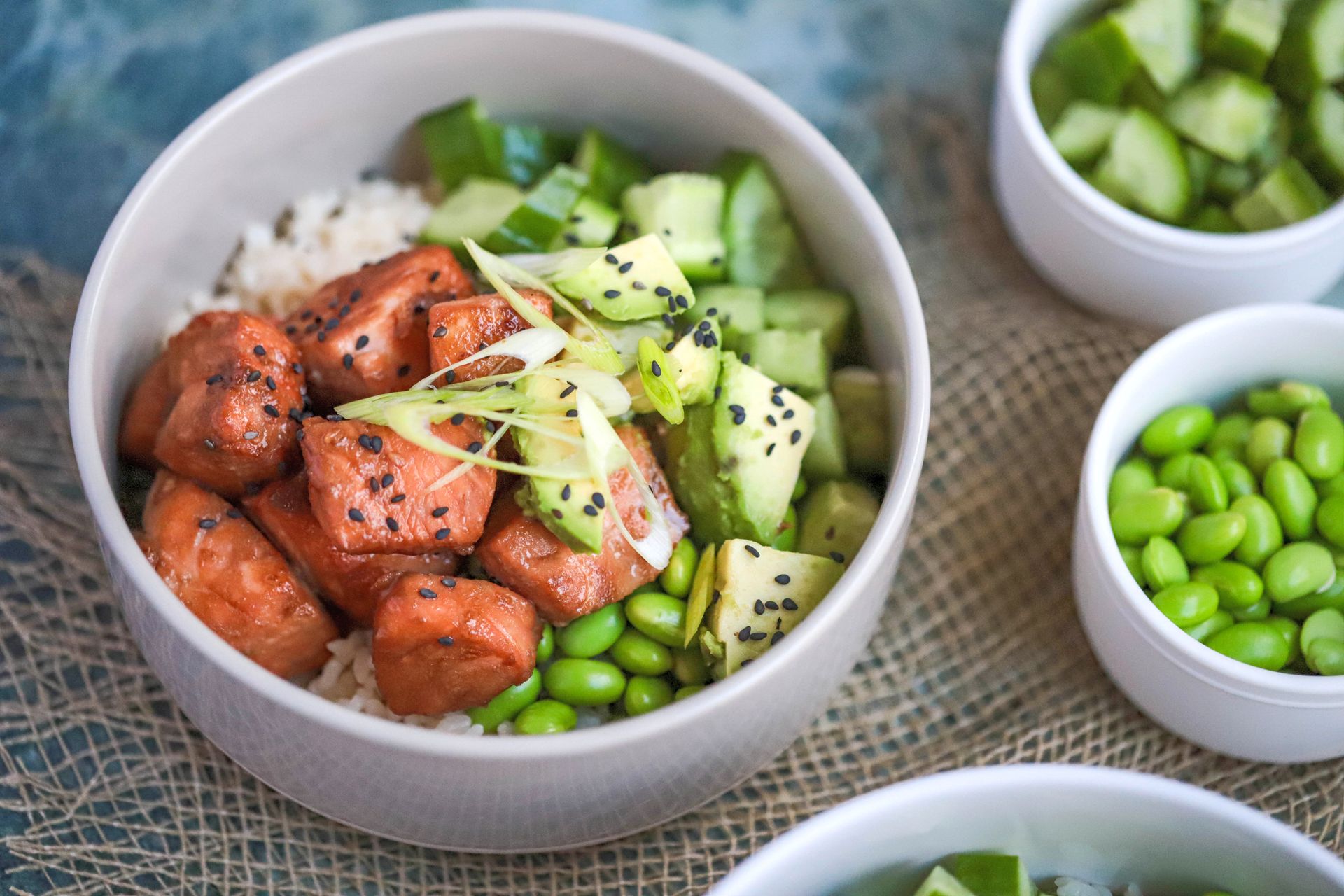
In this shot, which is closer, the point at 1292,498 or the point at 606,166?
the point at 1292,498

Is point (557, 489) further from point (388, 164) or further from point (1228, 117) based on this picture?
point (1228, 117)

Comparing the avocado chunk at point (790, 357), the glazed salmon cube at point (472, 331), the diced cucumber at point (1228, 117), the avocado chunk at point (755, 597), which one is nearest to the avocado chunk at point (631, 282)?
the glazed salmon cube at point (472, 331)

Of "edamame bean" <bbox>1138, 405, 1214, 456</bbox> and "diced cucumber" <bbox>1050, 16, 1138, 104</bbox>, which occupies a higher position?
"diced cucumber" <bbox>1050, 16, 1138, 104</bbox>

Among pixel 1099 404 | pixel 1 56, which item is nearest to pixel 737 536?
pixel 1099 404

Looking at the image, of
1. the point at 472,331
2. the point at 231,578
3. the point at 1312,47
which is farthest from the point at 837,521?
the point at 1312,47

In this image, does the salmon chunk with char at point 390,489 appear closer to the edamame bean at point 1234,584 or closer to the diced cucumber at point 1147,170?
the edamame bean at point 1234,584

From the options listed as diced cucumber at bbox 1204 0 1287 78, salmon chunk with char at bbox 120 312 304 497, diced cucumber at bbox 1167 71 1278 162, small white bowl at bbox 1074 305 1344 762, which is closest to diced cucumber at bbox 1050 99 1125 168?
diced cucumber at bbox 1167 71 1278 162

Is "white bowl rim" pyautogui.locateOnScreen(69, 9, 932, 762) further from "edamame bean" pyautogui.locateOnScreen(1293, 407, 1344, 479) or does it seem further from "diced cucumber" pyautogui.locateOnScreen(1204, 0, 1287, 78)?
"diced cucumber" pyautogui.locateOnScreen(1204, 0, 1287, 78)
